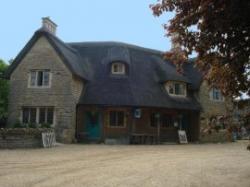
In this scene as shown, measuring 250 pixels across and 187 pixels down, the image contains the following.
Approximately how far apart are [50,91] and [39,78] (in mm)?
1362

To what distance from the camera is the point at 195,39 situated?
6.03m

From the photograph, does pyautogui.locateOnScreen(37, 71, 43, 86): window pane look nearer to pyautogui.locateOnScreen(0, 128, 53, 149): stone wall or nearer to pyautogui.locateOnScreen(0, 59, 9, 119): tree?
pyautogui.locateOnScreen(0, 59, 9, 119): tree

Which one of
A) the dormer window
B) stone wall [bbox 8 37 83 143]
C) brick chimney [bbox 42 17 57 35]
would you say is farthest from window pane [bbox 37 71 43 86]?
the dormer window

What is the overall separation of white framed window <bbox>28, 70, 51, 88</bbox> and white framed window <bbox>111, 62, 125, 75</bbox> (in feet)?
17.2

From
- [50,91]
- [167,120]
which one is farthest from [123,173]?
[167,120]

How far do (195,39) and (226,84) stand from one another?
3.02 ft

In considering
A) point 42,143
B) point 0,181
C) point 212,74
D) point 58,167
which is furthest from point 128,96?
point 212,74

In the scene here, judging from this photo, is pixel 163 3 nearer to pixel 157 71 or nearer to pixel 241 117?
pixel 241 117

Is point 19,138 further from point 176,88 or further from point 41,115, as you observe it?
point 176,88

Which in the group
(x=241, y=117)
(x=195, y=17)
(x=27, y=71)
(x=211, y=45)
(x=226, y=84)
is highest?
(x=27, y=71)

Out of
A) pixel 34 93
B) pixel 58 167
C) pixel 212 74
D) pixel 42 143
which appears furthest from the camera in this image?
pixel 34 93

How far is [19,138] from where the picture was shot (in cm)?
1947

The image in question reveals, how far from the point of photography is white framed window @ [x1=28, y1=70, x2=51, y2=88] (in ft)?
84.9

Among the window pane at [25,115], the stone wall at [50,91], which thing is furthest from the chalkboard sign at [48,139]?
the window pane at [25,115]
